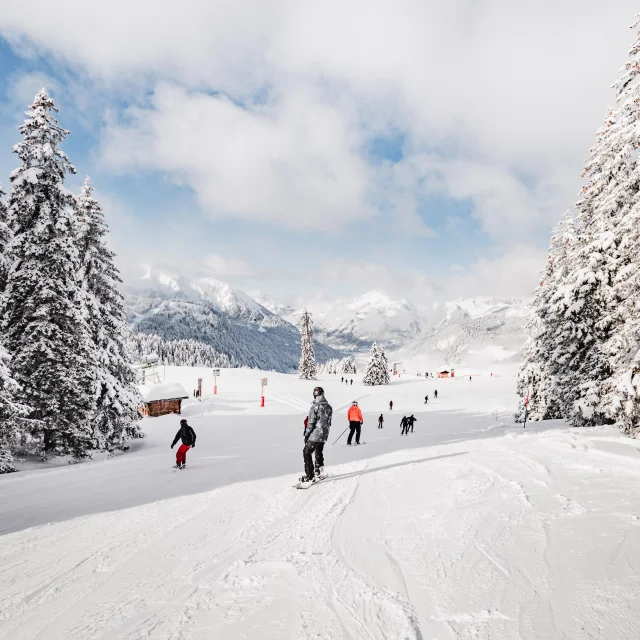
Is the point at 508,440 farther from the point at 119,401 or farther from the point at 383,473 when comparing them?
the point at 119,401

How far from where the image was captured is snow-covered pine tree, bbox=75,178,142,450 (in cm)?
1700

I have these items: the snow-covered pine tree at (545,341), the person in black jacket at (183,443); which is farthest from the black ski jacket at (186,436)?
the snow-covered pine tree at (545,341)

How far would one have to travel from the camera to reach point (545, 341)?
912 inches

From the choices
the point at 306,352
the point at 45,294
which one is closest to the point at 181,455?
the point at 45,294

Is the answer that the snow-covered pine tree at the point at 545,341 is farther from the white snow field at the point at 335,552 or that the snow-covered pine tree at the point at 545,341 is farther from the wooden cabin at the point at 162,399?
the wooden cabin at the point at 162,399

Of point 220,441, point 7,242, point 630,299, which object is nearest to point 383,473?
point 630,299

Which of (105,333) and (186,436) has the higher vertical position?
(105,333)

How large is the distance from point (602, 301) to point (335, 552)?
17.2m

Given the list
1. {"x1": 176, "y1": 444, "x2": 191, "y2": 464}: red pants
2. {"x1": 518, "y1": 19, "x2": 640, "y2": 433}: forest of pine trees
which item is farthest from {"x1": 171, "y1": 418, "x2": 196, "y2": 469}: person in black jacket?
{"x1": 518, "y1": 19, "x2": 640, "y2": 433}: forest of pine trees

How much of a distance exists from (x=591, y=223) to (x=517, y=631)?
19895mm

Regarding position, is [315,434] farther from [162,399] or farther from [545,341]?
[162,399]

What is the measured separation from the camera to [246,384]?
59562mm

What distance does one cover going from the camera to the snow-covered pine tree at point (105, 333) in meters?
17.0

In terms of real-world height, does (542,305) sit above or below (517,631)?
above
